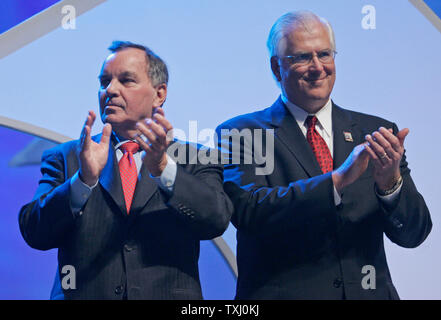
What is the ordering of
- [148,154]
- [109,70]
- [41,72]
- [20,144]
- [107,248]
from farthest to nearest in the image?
1. [20,144]
2. [41,72]
3. [109,70]
4. [107,248]
5. [148,154]

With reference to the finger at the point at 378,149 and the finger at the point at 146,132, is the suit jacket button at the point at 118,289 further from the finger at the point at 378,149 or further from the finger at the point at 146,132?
the finger at the point at 378,149

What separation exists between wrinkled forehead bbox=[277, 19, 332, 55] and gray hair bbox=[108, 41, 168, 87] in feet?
1.68

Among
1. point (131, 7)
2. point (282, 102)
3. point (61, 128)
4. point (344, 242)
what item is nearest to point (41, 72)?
point (61, 128)

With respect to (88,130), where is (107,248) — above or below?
below

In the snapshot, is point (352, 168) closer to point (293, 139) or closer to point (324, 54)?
point (293, 139)

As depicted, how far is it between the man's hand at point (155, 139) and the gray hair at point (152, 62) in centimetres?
50

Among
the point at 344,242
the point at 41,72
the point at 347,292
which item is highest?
the point at 41,72

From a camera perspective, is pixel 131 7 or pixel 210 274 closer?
pixel 131 7

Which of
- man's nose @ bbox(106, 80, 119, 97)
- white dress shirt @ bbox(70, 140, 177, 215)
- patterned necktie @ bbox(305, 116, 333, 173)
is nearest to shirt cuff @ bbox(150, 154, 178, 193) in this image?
white dress shirt @ bbox(70, 140, 177, 215)

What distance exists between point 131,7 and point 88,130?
40.0 inches

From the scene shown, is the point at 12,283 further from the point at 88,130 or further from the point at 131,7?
the point at 131,7

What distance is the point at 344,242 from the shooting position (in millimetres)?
2275

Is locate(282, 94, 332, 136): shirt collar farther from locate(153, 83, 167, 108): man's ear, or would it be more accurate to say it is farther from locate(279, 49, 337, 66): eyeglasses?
locate(153, 83, 167, 108): man's ear

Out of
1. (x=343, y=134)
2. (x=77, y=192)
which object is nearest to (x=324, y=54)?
(x=343, y=134)
